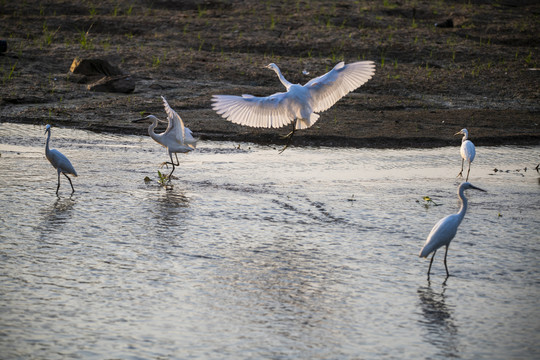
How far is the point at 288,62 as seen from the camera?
54.0 ft

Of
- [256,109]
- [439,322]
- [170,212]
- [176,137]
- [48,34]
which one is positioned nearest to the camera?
[439,322]

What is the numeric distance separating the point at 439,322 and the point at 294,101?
4.28 metres

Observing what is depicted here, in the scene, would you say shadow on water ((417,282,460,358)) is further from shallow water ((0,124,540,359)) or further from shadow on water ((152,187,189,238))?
shadow on water ((152,187,189,238))

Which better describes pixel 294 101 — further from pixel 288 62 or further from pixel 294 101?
pixel 288 62

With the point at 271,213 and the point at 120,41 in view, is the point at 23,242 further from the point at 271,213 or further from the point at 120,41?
the point at 120,41

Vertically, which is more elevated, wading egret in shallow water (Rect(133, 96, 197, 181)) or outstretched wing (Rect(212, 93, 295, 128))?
outstretched wing (Rect(212, 93, 295, 128))

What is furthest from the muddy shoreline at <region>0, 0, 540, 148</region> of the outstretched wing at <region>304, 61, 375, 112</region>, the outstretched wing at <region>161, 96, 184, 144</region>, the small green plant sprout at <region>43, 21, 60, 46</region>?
the outstretched wing at <region>304, 61, 375, 112</region>

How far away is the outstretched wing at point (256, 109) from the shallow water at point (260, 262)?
3.05 ft

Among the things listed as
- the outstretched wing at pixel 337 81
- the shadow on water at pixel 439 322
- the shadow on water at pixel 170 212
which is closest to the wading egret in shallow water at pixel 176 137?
the shadow on water at pixel 170 212

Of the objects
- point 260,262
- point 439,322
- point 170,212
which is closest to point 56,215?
point 170,212

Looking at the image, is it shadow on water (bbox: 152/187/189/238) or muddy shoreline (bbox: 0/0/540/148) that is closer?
shadow on water (bbox: 152/187/189/238)

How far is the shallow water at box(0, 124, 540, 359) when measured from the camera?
4.61 meters

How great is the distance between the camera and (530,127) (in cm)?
1312

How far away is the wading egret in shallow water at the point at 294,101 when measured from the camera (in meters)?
8.37
